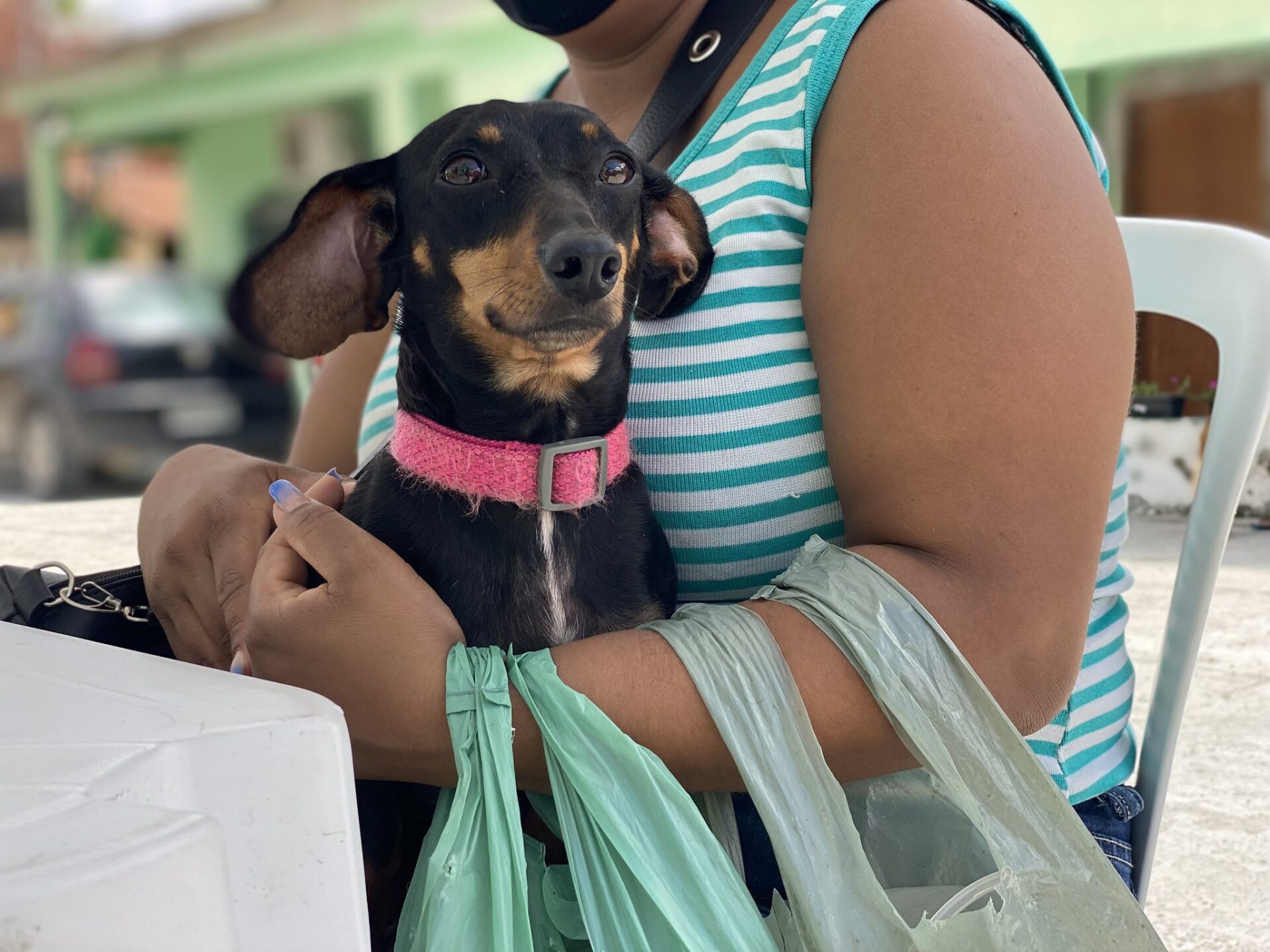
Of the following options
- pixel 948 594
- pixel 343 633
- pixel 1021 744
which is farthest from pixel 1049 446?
pixel 343 633

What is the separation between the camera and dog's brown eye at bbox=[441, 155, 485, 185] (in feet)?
5.24

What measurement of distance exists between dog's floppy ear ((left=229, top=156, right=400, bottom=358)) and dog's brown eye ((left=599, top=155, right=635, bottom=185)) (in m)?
0.27

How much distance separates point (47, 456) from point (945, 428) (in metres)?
9.44

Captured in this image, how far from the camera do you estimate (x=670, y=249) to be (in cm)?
156

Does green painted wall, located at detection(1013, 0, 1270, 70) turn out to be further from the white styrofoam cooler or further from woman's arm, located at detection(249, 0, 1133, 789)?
the white styrofoam cooler

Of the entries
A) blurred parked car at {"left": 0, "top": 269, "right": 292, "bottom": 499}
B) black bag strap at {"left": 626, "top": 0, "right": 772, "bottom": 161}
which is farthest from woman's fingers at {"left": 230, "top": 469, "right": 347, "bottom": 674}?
blurred parked car at {"left": 0, "top": 269, "right": 292, "bottom": 499}

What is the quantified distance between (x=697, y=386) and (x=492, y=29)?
376 inches

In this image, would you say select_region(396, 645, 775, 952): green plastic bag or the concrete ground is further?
the concrete ground

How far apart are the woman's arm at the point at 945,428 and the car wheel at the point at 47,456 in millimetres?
8852

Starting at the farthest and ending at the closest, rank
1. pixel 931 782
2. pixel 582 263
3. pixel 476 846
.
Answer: pixel 582 263 → pixel 931 782 → pixel 476 846

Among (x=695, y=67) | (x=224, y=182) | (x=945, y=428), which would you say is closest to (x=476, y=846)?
(x=945, y=428)

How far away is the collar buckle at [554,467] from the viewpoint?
4.97ft

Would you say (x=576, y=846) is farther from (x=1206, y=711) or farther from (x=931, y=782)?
(x=1206, y=711)

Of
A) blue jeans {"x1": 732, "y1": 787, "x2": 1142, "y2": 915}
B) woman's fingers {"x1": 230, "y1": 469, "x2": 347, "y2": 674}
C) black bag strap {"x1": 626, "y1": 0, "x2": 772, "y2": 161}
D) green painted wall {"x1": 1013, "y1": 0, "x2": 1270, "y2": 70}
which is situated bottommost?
blue jeans {"x1": 732, "y1": 787, "x2": 1142, "y2": 915}
